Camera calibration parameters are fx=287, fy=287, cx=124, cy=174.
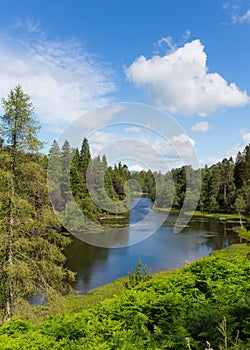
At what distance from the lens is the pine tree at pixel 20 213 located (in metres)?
10.3

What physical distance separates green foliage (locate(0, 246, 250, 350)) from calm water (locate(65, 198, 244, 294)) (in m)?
14.1

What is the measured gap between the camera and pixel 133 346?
11.4 ft

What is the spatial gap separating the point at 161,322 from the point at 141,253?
2412 centimetres

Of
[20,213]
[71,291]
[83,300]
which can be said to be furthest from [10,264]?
[83,300]

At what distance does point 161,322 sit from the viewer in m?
4.34

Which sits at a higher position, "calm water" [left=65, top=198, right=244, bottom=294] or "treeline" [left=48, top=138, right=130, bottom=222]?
"treeline" [left=48, top=138, right=130, bottom=222]

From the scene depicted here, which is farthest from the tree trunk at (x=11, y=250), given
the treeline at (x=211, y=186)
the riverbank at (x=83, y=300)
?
the treeline at (x=211, y=186)

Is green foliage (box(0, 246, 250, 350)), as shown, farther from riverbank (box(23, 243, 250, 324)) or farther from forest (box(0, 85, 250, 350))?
riverbank (box(23, 243, 250, 324))

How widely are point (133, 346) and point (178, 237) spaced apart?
33267 mm

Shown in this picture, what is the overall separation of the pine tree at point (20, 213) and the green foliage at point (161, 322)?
19.5 ft

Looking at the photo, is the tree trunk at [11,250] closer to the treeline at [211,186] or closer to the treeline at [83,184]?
the treeline at [83,184]

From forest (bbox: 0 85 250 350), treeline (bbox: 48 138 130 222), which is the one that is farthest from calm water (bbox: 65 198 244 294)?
forest (bbox: 0 85 250 350)

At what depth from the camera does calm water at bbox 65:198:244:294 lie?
21828 millimetres

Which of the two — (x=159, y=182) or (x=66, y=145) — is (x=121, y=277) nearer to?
(x=66, y=145)
